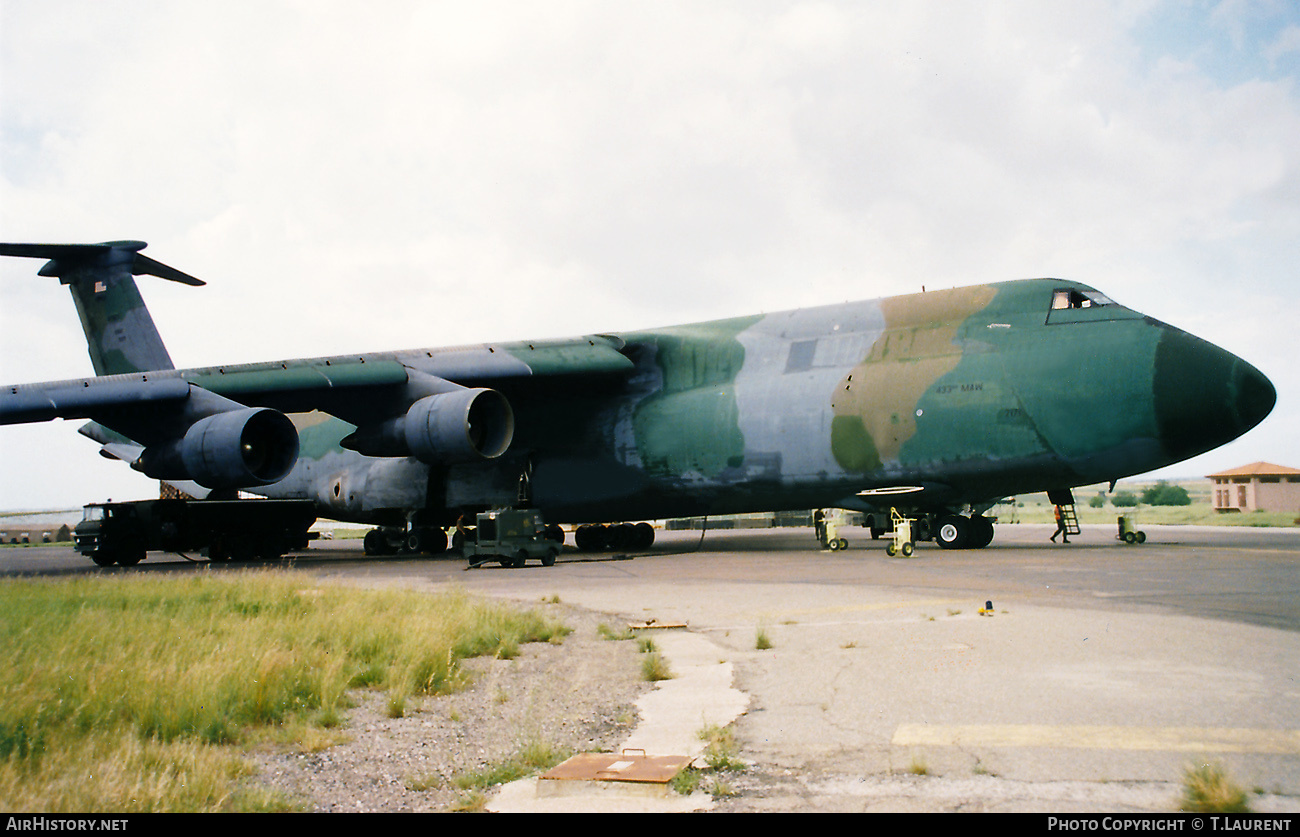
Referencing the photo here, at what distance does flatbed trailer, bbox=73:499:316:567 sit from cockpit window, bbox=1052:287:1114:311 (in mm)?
18132

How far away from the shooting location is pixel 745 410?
1817 centimetres

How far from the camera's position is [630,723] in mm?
5047

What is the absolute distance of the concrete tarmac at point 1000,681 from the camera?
3705 millimetres

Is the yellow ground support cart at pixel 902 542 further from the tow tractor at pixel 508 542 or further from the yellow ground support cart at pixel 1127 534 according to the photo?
the yellow ground support cart at pixel 1127 534

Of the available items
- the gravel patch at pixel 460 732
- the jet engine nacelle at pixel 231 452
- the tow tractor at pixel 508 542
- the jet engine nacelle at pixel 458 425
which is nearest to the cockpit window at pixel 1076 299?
the tow tractor at pixel 508 542

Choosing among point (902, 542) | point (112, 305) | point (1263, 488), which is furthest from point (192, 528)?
point (1263, 488)

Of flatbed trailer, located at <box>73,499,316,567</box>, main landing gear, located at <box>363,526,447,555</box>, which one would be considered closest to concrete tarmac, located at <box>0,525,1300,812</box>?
main landing gear, located at <box>363,526,447,555</box>

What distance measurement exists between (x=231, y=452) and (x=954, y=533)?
13.7m

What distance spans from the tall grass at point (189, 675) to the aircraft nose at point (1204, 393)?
11.5 m

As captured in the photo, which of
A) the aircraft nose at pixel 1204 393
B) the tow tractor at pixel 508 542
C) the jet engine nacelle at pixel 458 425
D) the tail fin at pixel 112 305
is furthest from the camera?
the tail fin at pixel 112 305

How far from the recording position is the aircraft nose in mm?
14711

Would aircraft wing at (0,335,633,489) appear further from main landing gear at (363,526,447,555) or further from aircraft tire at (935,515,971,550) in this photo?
aircraft tire at (935,515,971,550)
